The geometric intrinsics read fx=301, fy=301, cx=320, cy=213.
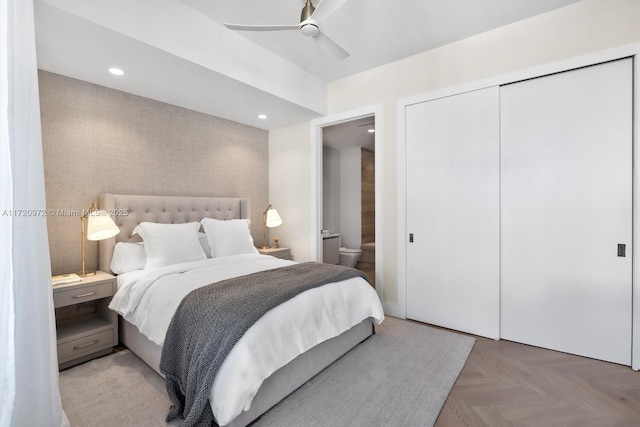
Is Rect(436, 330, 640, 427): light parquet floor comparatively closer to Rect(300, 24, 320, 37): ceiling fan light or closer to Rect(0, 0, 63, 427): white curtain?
Rect(0, 0, 63, 427): white curtain

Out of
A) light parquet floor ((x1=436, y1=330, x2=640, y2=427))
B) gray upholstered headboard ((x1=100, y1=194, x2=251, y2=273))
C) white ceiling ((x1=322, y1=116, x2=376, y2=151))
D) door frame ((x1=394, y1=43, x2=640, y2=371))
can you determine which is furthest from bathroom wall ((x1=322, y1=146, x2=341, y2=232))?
light parquet floor ((x1=436, y1=330, x2=640, y2=427))

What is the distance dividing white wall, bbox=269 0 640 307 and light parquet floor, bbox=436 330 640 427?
120cm

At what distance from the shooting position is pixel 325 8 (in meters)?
1.92

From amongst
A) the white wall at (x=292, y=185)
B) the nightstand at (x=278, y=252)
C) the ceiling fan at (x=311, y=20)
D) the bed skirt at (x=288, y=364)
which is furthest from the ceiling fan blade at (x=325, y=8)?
the nightstand at (x=278, y=252)

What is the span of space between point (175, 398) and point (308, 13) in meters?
2.50

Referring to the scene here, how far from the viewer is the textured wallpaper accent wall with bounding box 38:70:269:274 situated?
8.30 ft

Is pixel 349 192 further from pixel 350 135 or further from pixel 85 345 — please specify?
pixel 85 345

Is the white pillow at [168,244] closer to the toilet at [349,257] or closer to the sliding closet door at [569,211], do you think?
the sliding closet door at [569,211]

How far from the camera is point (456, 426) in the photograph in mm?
1653

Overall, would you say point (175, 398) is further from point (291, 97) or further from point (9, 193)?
point (291, 97)

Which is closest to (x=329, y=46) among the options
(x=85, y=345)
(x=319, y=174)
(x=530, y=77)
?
(x=530, y=77)

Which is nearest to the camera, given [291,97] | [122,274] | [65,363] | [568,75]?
[65,363]

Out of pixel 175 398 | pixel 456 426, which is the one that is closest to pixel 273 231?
pixel 175 398

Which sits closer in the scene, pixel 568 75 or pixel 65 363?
pixel 65 363
